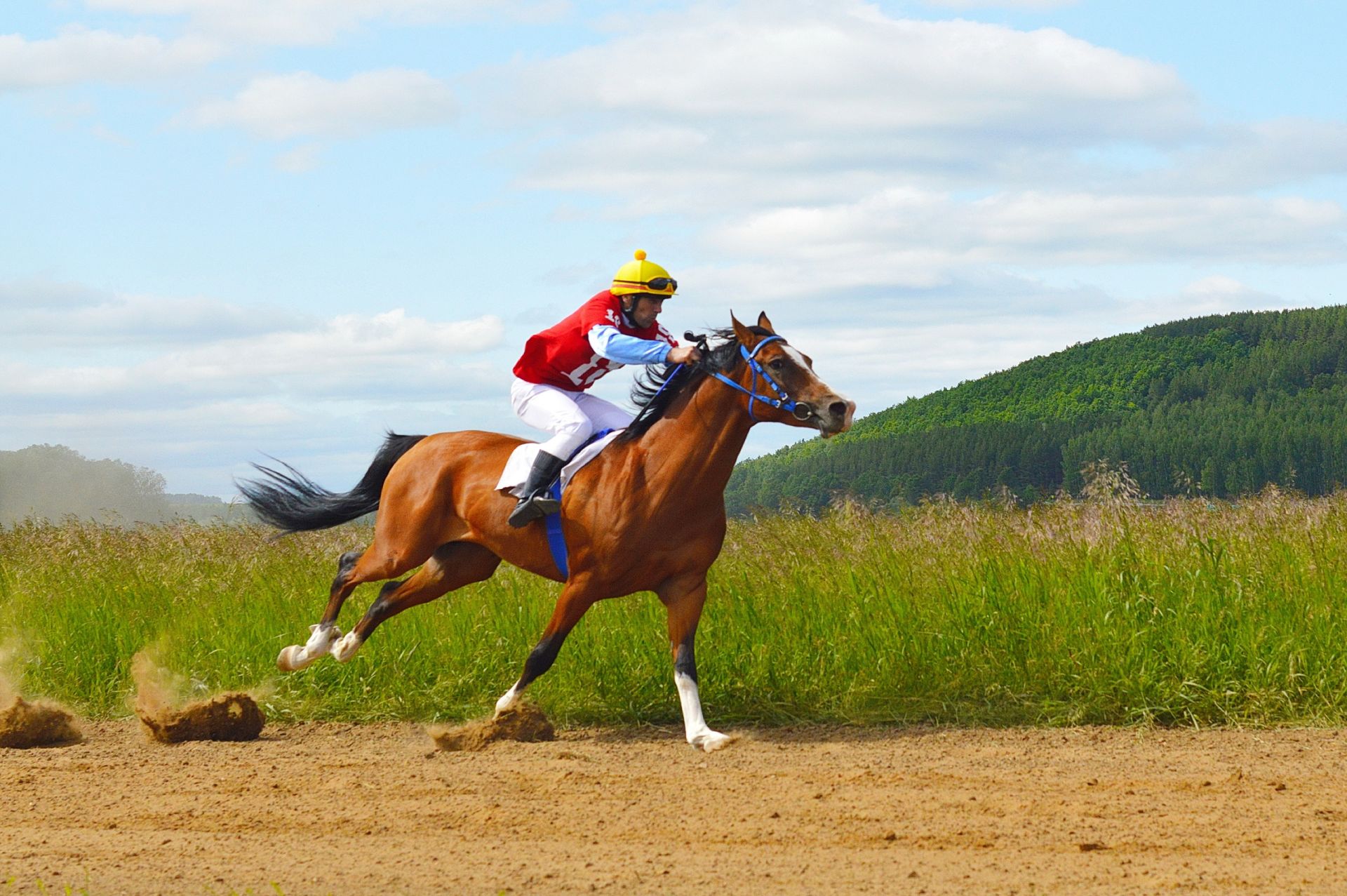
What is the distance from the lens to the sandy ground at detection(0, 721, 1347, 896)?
4.54 metres

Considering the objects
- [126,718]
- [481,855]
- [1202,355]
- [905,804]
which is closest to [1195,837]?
[905,804]

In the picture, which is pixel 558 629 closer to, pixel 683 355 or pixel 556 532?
pixel 556 532

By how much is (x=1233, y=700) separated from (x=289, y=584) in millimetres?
6956

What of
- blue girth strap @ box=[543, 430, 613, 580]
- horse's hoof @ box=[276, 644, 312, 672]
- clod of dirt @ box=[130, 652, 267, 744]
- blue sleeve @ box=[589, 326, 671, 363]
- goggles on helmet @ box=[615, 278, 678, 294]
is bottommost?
clod of dirt @ box=[130, 652, 267, 744]

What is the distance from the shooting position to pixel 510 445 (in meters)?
8.33

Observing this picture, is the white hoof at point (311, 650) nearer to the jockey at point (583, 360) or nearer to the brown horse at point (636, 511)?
the brown horse at point (636, 511)

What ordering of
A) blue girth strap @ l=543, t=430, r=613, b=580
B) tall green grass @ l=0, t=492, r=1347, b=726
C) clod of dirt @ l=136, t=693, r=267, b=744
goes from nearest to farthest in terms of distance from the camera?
tall green grass @ l=0, t=492, r=1347, b=726 → blue girth strap @ l=543, t=430, r=613, b=580 → clod of dirt @ l=136, t=693, r=267, b=744

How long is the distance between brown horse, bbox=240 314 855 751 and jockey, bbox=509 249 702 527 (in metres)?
0.20

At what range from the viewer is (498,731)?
740 cm

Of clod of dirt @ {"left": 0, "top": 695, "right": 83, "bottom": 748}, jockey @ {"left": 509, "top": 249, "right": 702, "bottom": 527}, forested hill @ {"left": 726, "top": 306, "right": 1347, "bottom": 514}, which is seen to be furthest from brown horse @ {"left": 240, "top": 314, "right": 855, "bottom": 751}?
forested hill @ {"left": 726, "top": 306, "right": 1347, "bottom": 514}

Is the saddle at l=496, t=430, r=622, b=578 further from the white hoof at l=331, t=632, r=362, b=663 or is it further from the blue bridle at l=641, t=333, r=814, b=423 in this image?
the white hoof at l=331, t=632, r=362, b=663

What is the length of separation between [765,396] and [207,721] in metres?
3.92

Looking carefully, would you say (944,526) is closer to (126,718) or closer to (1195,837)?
(1195,837)

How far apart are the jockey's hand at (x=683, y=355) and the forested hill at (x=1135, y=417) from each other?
32.2 meters
